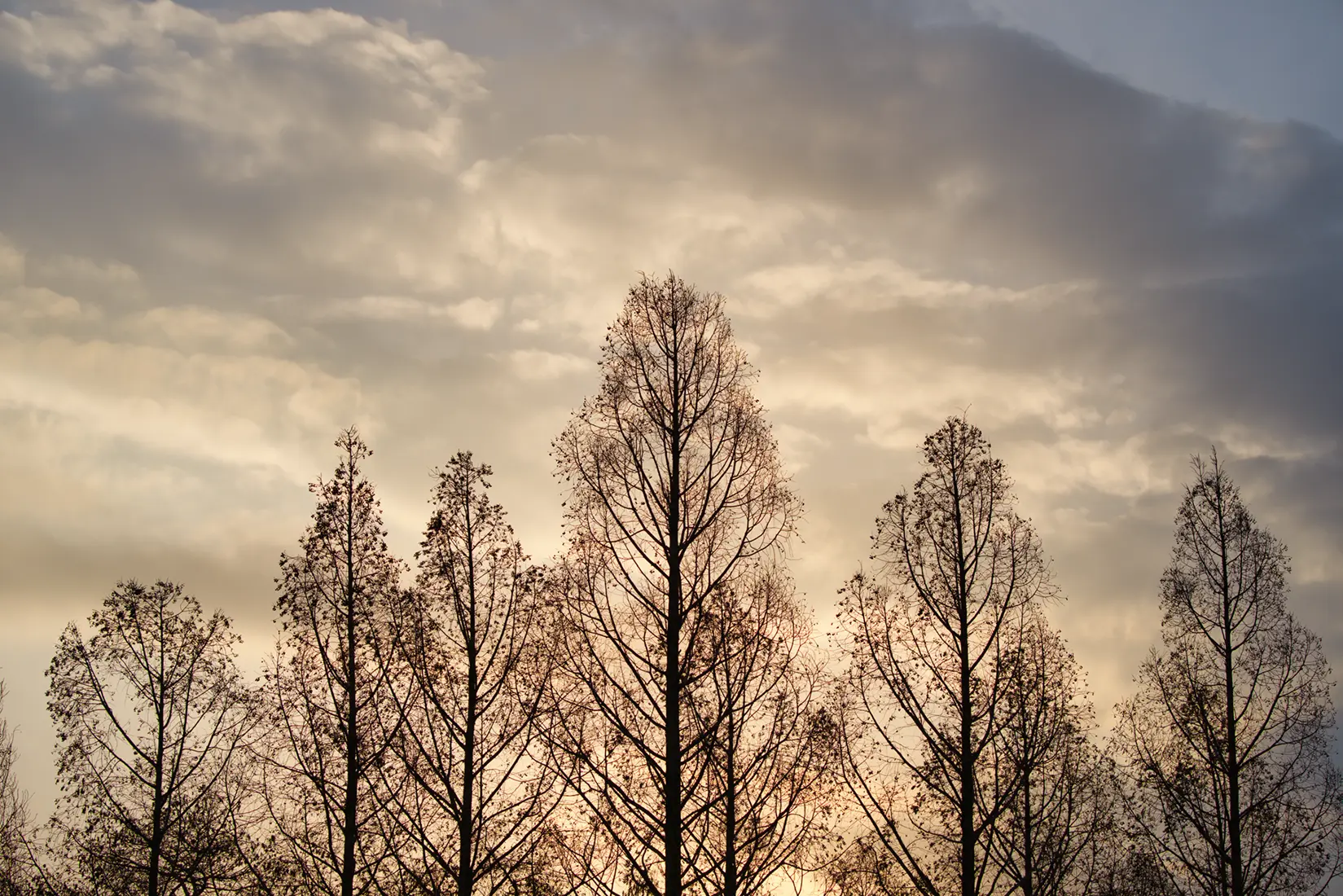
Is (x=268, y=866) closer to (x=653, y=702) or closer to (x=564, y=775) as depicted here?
(x=564, y=775)

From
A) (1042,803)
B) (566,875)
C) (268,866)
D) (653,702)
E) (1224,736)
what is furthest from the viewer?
(1224,736)

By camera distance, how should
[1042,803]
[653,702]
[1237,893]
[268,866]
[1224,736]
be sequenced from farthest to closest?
[1224,736] < [1237,893] < [1042,803] < [268,866] < [653,702]

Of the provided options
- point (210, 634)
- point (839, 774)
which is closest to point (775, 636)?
point (839, 774)

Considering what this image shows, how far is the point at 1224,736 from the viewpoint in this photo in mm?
27078

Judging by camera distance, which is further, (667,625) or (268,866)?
(268,866)

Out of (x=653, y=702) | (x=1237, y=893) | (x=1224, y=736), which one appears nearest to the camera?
(x=653, y=702)

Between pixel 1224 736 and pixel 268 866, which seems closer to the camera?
pixel 268 866

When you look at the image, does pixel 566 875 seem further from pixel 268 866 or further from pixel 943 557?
pixel 943 557

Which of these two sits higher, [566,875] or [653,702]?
[653,702]

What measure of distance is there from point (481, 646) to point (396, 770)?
112 inches

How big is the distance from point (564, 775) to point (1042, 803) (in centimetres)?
1137

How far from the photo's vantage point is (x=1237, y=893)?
25266mm

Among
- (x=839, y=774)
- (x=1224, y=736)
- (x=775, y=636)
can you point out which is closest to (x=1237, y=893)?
(x=1224, y=736)

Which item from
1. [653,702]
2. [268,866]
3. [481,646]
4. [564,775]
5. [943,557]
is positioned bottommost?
[268,866]
